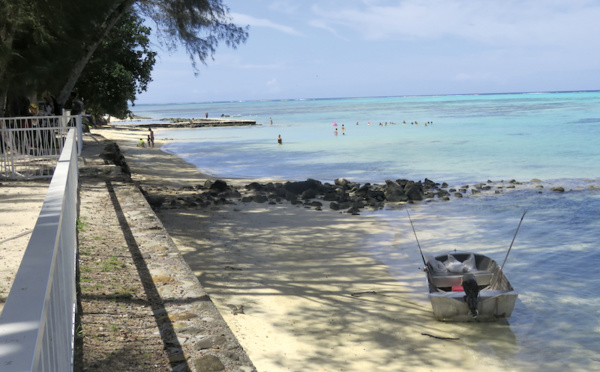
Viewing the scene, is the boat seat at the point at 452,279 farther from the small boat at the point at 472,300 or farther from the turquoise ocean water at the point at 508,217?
the turquoise ocean water at the point at 508,217

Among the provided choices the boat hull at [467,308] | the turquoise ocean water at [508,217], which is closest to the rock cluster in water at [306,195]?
the turquoise ocean water at [508,217]

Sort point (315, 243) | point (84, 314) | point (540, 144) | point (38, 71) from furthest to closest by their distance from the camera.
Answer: point (540, 144) < point (38, 71) < point (315, 243) < point (84, 314)

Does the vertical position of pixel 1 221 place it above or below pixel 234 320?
above

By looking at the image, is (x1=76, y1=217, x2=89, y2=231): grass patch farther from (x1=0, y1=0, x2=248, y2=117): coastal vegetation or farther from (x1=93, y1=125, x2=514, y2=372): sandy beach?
(x1=0, y1=0, x2=248, y2=117): coastal vegetation

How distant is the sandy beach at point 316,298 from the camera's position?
6.91m

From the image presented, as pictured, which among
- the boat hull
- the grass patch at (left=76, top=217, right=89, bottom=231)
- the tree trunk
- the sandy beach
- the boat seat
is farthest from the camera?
the tree trunk

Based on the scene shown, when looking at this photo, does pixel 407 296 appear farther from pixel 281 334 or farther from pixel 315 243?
pixel 315 243

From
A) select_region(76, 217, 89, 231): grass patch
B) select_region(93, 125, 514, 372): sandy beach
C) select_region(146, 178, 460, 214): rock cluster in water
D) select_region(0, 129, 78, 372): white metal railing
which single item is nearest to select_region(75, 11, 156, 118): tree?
select_region(146, 178, 460, 214): rock cluster in water

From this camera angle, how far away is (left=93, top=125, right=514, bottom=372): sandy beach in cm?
691

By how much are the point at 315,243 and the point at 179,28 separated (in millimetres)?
8800

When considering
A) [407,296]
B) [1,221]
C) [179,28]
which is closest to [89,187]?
[1,221]

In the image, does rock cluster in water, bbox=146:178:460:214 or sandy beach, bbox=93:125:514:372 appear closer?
sandy beach, bbox=93:125:514:372

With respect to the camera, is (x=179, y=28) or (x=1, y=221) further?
(x=179, y=28)

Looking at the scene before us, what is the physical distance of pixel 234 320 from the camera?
7.64 metres
